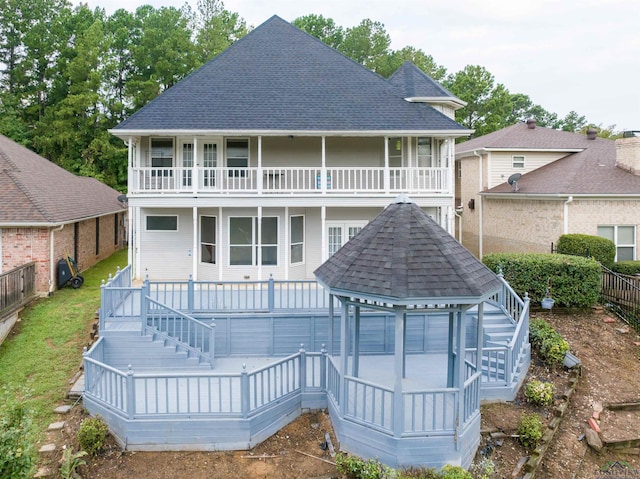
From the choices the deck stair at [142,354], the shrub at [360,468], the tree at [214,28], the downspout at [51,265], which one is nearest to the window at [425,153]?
the deck stair at [142,354]

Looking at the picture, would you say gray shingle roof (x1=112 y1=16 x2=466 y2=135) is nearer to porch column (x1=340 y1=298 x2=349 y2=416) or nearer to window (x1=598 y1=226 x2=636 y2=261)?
window (x1=598 y1=226 x2=636 y2=261)

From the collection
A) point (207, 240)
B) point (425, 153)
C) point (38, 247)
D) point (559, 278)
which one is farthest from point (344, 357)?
point (38, 247)

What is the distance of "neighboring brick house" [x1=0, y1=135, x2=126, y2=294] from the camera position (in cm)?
1596

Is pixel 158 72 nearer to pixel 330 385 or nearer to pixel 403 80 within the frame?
pixel 403 80

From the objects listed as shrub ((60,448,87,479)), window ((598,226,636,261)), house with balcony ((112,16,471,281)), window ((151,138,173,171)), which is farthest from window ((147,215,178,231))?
window ((598,226,636,261))

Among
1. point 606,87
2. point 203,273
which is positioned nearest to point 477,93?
point 606,87

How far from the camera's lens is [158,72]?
128ft

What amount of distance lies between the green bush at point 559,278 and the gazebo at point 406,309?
651 cm

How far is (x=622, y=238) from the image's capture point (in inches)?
717

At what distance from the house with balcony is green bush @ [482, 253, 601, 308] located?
2.94 m

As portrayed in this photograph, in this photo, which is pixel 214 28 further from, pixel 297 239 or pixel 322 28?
pixel 297 239

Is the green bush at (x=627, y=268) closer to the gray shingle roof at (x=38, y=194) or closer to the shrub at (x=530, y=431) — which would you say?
the shrub at (x=530, y=431)

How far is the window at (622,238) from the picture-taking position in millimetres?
18156

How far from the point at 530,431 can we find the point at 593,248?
422 inches
